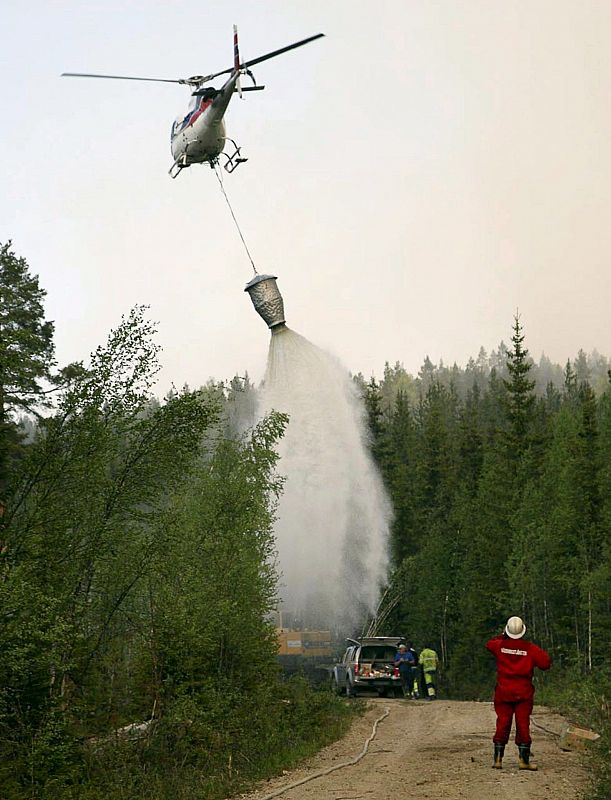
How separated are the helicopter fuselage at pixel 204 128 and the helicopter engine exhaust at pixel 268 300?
33.4ft

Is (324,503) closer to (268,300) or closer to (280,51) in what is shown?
(268,300)

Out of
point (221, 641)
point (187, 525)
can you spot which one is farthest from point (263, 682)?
point (187, 525)

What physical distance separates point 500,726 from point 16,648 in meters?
→ 6.63

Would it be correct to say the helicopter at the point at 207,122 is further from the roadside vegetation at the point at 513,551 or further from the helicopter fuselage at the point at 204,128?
the roadside vegetation at the point at 513,551

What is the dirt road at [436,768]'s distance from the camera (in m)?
13.4

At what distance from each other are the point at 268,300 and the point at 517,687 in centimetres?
3117

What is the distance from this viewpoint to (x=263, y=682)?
944 inches

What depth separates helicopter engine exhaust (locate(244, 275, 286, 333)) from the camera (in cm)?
4325

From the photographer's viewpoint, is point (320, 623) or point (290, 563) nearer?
point (320, 623)

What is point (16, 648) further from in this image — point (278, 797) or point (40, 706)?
point (278, 797)

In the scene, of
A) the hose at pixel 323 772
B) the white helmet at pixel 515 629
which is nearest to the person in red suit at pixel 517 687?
the white helmet at pixel 515 629

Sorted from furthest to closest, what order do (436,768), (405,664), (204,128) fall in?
(405,664) < (204,128) < (436,768)

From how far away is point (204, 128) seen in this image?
1254 inches

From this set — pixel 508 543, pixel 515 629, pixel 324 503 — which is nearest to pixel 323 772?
pixel 515 629
